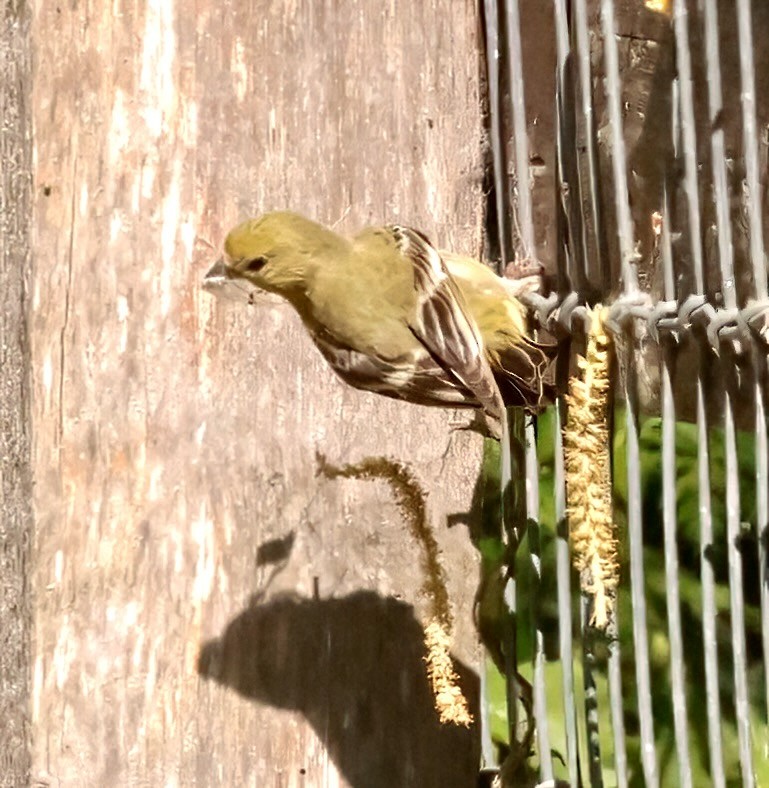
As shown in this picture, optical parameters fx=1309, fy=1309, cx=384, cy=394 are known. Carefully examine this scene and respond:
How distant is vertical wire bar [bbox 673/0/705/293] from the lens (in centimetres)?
185

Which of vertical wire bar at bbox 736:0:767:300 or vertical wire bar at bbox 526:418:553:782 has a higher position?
vertical wire bar at bbox 736:0:767:300

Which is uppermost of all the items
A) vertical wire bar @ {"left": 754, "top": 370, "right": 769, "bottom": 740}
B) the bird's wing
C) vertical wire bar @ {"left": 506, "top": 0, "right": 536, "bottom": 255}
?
vertical wire bar @ {"left": 506, "top": 0, "right": 536, "bottom": 255}

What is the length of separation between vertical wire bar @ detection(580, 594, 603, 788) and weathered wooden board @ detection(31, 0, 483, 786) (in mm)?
460

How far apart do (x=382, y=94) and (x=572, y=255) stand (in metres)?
0.64

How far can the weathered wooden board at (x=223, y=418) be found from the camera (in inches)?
88.7

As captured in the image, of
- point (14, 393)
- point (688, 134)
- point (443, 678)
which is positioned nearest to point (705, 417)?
point (688, 134)

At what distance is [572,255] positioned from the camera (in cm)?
212

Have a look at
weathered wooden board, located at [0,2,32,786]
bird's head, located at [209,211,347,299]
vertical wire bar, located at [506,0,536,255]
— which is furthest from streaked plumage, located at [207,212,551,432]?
weathered wooden board, located at [0,2,32,786]

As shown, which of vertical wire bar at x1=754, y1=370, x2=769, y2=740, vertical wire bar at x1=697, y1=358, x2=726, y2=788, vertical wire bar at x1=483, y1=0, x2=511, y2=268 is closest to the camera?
vertical wire bar at x1=754, y1=370, x2=769, y2=740

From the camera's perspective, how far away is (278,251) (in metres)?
2.32

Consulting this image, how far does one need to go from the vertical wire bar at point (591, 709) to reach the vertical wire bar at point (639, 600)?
13 cm

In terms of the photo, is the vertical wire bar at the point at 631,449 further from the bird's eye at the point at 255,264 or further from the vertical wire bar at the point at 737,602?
the bird's eye at the point at 255,264

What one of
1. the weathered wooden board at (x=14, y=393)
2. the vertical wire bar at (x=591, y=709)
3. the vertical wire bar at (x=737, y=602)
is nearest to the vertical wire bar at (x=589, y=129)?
the vertical wire bar at (x=737, y=602)

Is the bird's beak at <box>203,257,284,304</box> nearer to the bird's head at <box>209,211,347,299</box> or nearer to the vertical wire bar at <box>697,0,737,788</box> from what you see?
the bird's head at <box>209,211,347,299</box>
